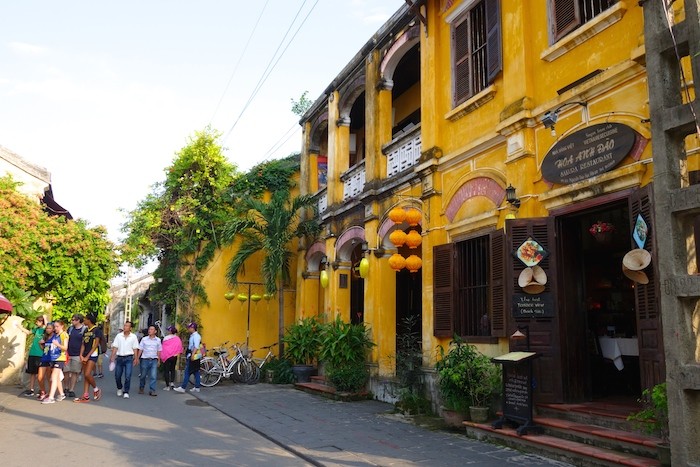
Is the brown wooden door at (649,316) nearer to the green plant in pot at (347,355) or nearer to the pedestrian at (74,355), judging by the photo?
the green plant in pot at (347,355)

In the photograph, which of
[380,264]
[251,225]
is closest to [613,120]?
[380,264]

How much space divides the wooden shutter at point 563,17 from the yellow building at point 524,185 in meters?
0.02

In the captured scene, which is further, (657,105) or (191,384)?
(191,384)

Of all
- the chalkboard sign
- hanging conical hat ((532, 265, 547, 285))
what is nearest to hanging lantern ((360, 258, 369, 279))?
the chalkboard sign

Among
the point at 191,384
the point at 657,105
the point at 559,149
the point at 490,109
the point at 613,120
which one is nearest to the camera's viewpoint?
the point at 657,105

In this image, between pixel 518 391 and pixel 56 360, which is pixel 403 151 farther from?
pixel 56 360

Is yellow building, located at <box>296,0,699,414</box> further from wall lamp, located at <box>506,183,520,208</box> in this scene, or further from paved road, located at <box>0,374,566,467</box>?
paved road, located at <box>0,374,566,467</box>

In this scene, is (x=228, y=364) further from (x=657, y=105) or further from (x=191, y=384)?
(x=657, y=105)

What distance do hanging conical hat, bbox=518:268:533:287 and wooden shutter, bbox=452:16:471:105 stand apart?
3.68m

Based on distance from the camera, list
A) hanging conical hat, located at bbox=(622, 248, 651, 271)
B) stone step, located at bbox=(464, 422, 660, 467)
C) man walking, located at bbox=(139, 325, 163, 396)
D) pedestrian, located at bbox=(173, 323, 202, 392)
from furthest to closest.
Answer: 1. pedestrian, located at bbox=(173, 323, 202, 392)
2. man walking, located at bbox=(139, 325, 163, 396)
3. hanging conical hat, located at bbox=(622, 248, 651, 271)
4. stone step, located at bbox=(464, 422, 660, 467)

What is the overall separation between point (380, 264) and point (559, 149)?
18.2 ft

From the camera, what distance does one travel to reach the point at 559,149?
7.91m

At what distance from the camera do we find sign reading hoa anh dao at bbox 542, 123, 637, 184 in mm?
6977

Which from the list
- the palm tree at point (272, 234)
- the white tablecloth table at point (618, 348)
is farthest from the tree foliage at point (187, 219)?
the white tablecloth table at point (618, 348)
